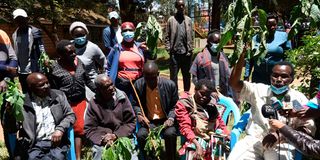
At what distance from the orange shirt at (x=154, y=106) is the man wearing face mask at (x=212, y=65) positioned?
2.83 feet

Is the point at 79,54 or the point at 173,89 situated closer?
the point at 173,89

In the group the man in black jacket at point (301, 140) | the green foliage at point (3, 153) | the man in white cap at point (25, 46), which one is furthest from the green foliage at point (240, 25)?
the green foliage at point (3, 153)

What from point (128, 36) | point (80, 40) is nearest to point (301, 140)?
point (128, 36)

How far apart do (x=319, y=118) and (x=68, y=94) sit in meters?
2.88

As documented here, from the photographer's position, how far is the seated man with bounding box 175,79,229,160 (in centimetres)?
384

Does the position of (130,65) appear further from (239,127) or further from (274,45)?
(274,45)

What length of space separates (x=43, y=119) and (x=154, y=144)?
123 cm

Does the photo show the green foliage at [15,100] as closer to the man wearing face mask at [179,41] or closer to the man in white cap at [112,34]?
the man in white cap at [112,34]

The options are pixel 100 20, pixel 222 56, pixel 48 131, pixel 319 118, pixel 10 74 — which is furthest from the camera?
pixel 100 20

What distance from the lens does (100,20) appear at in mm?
27500

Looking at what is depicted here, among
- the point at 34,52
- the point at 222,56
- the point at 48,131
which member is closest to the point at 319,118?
the point at 222,56

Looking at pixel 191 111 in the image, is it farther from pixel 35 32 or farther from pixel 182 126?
pixel 35 32

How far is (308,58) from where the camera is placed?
14.5 ft

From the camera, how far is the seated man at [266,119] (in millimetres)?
3223
